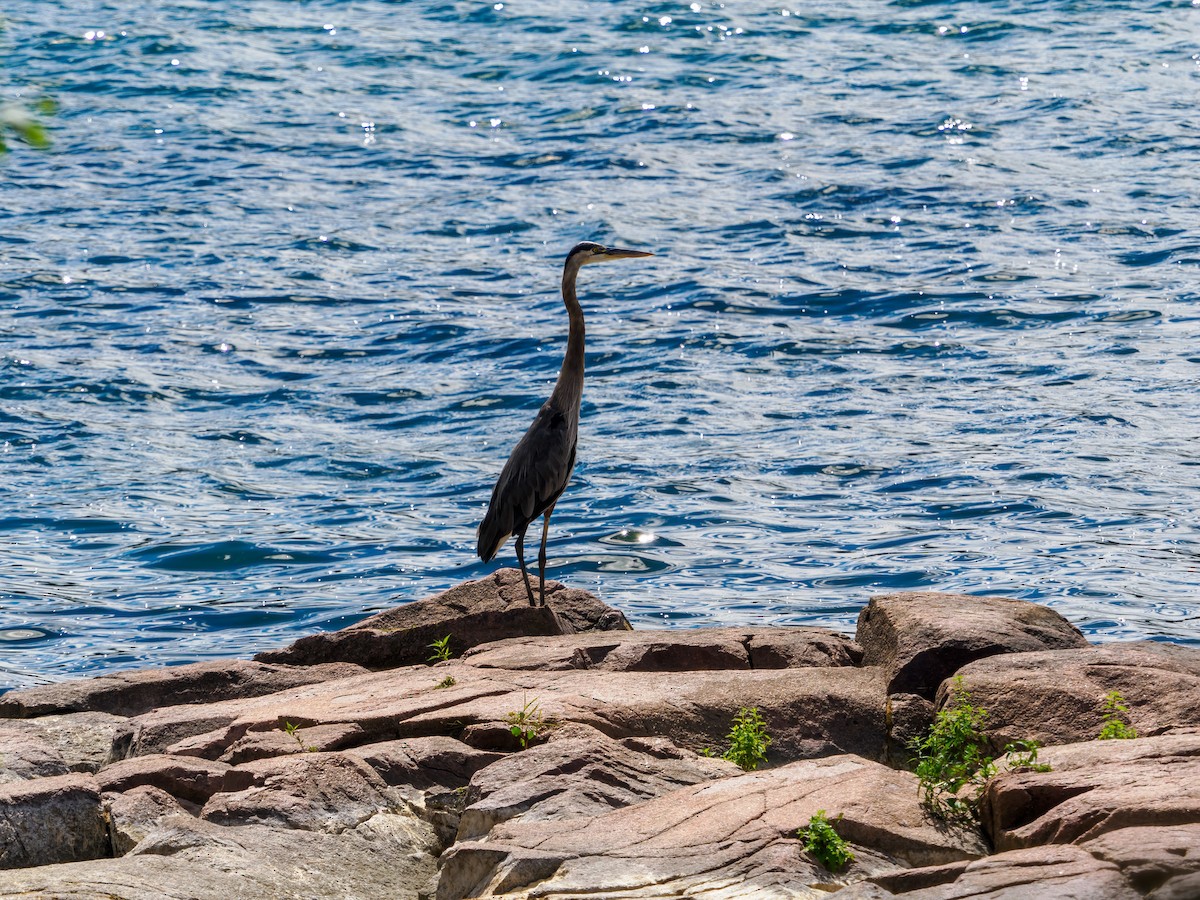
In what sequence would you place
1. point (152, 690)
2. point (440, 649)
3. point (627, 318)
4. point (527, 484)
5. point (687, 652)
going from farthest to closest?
1. point (627, 318)
2. point (527, 484)
3. point (440, 649)
4. point (152, 690)
5. point (687, 652)

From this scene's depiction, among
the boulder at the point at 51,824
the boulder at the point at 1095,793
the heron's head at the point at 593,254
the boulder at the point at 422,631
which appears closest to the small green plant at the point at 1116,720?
the boulder at the point at 1095,793

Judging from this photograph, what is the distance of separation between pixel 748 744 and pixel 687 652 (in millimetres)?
1320

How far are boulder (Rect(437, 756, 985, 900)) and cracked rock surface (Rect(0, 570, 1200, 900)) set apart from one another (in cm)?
1

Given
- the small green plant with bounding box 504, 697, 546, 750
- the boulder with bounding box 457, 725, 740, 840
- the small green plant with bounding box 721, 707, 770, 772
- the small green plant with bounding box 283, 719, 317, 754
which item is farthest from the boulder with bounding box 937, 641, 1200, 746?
the small green plant with bounding box 283, 719, 317, 754

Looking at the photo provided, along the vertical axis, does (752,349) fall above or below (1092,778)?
below

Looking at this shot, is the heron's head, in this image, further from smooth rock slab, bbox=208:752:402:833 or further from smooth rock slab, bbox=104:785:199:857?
smooth rock slab, bbox=104:785:199:857

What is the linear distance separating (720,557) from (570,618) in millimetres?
2868

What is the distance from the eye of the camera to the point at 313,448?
579 inches

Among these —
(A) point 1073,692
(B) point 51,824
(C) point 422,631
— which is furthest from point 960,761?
(C) point 422,631

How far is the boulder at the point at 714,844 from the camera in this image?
4.83 m

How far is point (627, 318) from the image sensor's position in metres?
17.9

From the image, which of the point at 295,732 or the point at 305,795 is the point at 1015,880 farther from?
the point at 295,732

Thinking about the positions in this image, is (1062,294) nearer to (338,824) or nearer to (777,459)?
(777,459)

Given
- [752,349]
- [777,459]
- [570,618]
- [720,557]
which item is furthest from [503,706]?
[752,349]
